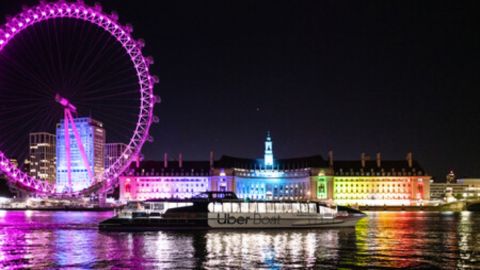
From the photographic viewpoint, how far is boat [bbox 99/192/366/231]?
55.2m

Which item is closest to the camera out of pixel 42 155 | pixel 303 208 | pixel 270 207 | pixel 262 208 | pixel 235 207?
pixel 235 207

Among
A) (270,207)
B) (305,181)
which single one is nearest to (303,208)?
(270,207)

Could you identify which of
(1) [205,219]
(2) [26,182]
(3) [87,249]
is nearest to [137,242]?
(3) [87,249]

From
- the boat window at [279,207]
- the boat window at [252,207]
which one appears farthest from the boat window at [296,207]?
the boat window at [252,207]

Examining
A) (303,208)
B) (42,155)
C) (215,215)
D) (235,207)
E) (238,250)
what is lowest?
(238,250)

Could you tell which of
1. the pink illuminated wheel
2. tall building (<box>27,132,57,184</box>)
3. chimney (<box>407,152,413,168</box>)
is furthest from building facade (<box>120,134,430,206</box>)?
the pink illuminated wheel

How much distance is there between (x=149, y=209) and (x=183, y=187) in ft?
347

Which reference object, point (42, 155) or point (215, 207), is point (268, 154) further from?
point (215, 207)

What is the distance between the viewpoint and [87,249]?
3841cm

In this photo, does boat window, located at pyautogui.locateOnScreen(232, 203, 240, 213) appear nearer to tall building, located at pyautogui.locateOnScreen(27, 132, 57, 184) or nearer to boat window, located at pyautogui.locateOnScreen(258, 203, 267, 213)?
boat window, located at pyautogui.locateOnScreen(258, 203, 267, 213)

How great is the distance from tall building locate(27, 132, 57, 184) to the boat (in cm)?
13604

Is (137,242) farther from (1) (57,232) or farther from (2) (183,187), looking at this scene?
(2) (183,187)

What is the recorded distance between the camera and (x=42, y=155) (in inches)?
7421

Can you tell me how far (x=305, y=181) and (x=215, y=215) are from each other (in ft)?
349
